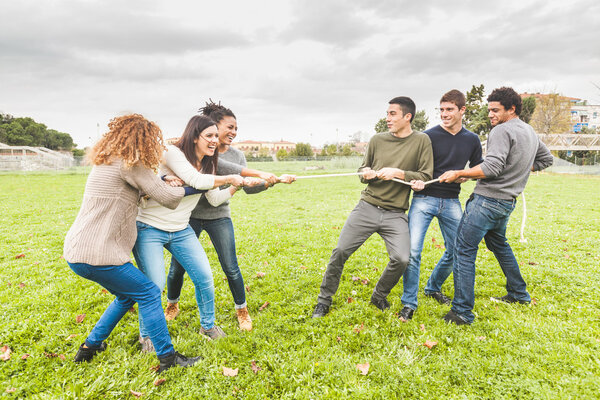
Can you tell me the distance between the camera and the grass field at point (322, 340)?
2973 millimetres

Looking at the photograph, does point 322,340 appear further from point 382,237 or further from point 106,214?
point 106,214

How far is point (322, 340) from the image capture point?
3686mm

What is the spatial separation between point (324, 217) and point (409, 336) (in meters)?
6.89

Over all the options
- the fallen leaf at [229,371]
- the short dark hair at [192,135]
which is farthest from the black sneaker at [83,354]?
the short dark hair at [192,135]

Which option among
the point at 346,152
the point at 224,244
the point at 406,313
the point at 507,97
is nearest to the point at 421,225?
the point at 406,313

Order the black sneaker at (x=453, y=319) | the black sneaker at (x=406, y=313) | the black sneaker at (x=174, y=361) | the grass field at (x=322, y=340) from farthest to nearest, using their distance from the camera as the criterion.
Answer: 1. the black sneaker at (x=406, y=313)
2. the black sneaker at (x=453, y=319)
3. the black sneaker at (x=174, y=361)
4. the grass field at (x=322, y=340)

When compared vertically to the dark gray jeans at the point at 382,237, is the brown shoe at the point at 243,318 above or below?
below

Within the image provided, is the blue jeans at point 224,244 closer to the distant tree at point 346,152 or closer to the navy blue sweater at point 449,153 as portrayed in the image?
the navy blue sweater at point 449,153

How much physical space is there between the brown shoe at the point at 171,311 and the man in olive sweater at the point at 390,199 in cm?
176

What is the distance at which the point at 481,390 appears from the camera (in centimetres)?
292

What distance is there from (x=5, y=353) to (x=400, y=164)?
4.80 metres

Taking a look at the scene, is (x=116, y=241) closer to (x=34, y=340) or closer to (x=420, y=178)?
(x=34, y=340)

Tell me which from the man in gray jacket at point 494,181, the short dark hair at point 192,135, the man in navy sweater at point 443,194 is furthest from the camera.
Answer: the man in navy sweater at point 443,194

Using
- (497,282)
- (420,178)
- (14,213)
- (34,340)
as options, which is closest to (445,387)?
(420,178)
